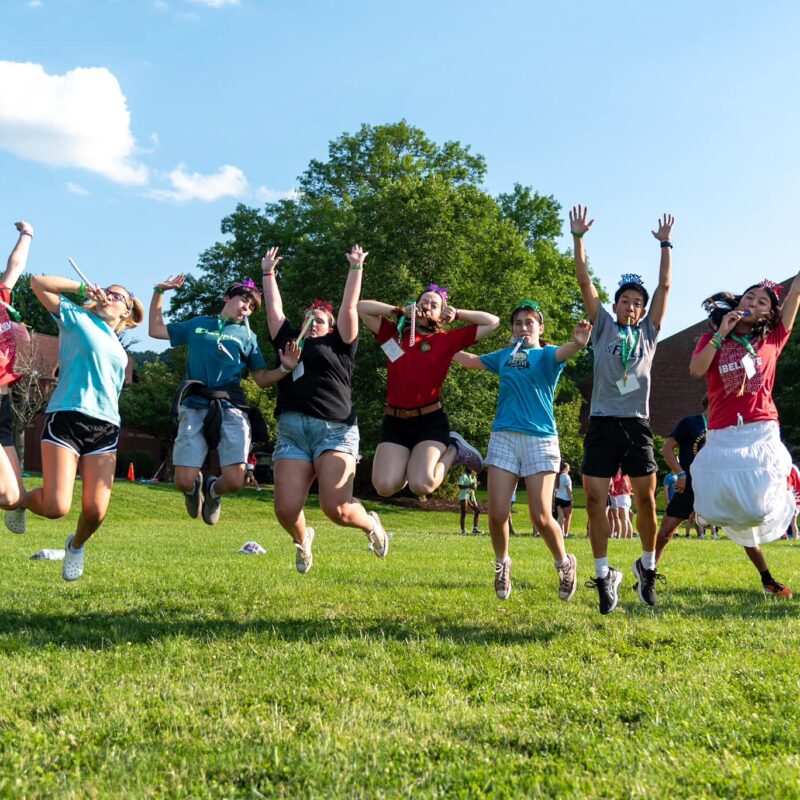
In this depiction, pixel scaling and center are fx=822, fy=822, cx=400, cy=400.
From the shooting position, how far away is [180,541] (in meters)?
16.9

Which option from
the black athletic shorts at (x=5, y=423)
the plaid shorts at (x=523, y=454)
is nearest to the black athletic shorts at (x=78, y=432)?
the black athletic shorts at (x=5, y=423)

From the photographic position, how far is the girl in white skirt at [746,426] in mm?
6605

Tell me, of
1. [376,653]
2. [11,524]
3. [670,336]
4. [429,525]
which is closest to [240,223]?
[429,525]

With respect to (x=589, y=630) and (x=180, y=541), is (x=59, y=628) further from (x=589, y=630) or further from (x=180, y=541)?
(x=180, y=541)

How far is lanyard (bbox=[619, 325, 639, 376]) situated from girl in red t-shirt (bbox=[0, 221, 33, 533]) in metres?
5.11

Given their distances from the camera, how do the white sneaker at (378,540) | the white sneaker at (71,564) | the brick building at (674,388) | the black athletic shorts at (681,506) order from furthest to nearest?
the brick building at (674,388) < the black athletic shorts at (681,506) < the white sneaker at (378,540) < the white sneaker at (71,564)

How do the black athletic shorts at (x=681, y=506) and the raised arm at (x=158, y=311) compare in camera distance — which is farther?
the black athletic shorts at (x=681, y=506)

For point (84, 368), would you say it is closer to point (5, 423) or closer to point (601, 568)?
point (5, 423)

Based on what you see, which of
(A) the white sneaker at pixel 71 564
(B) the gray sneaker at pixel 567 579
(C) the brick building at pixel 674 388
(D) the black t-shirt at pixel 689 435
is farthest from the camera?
(C) the brick building at pixel 674 388

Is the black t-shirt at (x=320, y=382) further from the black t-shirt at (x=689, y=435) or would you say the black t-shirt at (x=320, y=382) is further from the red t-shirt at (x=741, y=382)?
the black t-shirt at (x=689, y=435)

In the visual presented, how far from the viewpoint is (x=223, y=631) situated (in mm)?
6227

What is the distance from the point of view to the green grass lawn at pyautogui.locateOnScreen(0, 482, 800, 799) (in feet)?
11.3

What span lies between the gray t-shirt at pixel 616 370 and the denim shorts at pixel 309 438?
7.35 feet

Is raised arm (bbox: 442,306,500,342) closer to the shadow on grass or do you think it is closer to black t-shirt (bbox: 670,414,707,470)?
the shadow on grass
